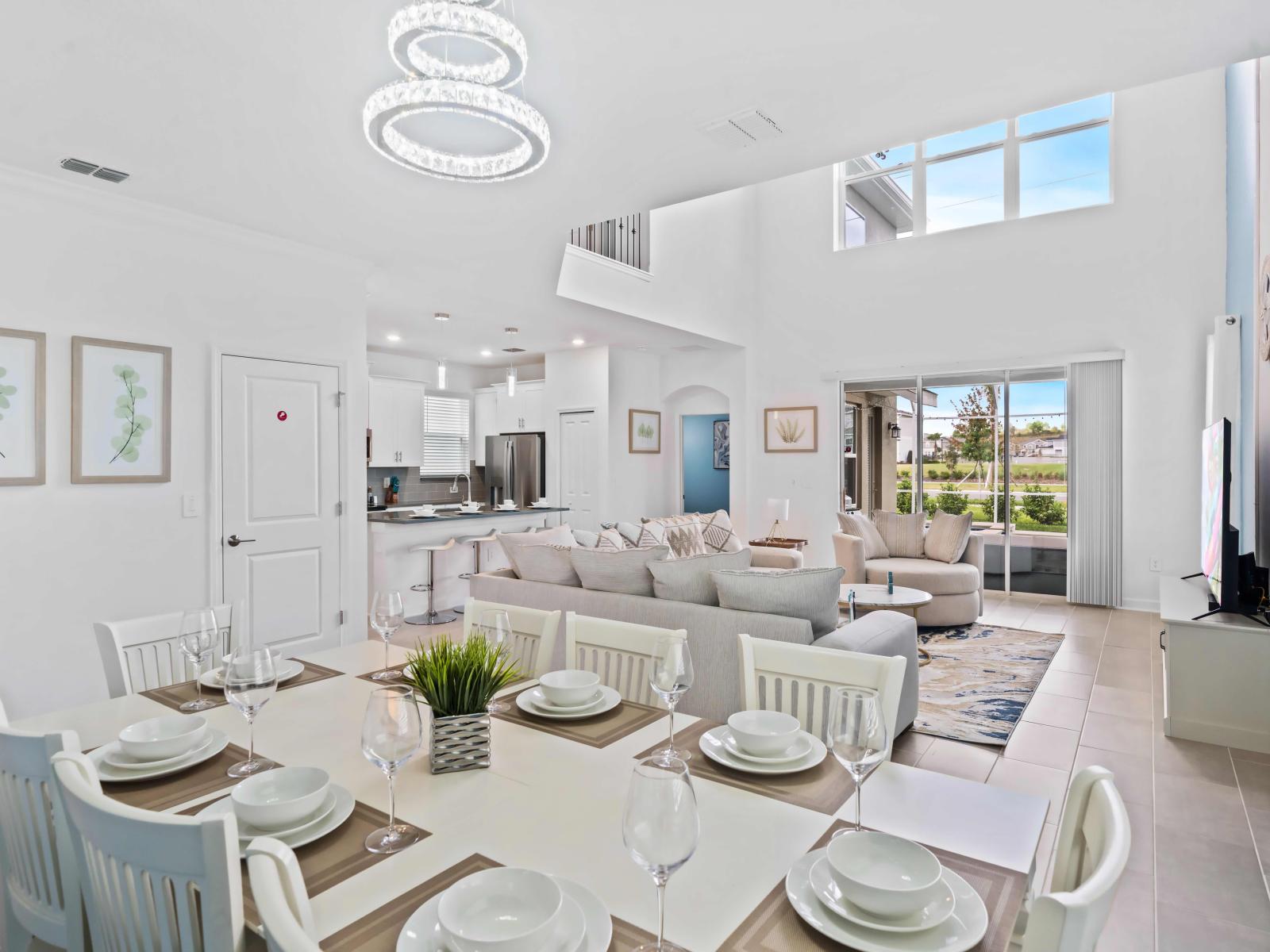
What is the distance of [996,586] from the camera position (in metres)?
7.10

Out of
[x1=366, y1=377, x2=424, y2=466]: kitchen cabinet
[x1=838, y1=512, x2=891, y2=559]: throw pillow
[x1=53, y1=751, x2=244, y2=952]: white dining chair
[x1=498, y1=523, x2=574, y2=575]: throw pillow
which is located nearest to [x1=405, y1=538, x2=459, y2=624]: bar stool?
[x1=498, y1=523, x2=574, y2=575]: throw pillow

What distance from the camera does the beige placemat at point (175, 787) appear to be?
1259mm

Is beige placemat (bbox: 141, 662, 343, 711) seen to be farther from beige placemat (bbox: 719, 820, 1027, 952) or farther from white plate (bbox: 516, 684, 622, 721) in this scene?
beige placemat (bbox: 719, 820, 1027, 952)

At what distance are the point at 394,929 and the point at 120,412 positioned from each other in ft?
11.6

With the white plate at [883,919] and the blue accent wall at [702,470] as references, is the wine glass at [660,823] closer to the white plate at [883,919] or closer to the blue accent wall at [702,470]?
the white plate at [883,919]

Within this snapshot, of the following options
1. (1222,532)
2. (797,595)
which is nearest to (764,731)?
(797,595)

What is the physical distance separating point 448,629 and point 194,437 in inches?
98.5

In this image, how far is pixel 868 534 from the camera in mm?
6426

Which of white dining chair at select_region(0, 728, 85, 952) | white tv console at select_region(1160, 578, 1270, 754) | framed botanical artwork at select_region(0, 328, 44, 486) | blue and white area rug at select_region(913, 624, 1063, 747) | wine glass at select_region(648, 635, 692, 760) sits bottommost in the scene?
blue and white area rug at select_region(913, 624, 1063, 747)

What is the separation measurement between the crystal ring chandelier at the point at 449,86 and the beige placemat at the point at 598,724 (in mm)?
1627

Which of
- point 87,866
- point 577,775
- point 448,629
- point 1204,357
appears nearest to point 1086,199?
point 1204,357

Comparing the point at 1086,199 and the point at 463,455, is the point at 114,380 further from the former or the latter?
the point at 1086,199

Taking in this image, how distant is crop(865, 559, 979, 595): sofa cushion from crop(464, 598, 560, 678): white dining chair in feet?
13.9

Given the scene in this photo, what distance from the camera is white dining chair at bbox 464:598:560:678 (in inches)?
85.0
